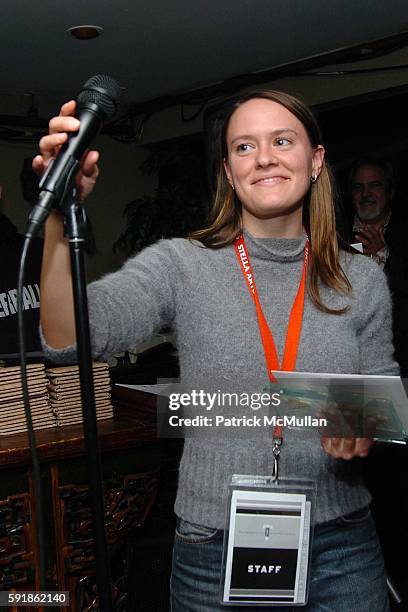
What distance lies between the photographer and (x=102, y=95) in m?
0.90

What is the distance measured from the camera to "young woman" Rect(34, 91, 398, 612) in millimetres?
1298

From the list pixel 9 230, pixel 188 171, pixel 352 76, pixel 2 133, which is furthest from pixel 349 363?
pixel 2 133

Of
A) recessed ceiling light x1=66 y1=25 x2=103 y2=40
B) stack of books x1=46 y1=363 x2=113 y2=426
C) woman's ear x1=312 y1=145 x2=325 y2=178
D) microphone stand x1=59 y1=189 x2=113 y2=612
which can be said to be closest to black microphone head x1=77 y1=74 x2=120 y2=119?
microphone stand x1=59 y1=189 x2=113 y2=612

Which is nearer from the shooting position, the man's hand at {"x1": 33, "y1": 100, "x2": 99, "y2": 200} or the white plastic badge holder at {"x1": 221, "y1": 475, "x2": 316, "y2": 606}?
the man's hand at {"x1": 33, "y1": 100, "x2": 99, "y2": 200}

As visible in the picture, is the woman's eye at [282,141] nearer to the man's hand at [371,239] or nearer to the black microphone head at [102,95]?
the black microphone head at [102,95]

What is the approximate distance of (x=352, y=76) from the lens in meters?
4.25

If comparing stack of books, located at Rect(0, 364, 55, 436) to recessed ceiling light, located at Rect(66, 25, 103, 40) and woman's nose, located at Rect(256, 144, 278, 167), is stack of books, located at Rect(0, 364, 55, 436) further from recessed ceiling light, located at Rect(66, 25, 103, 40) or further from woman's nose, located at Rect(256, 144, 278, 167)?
Result: recessed ceiling light, located at Rect(66, 25, 103, 40)

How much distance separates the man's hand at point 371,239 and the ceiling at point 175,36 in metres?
0.99

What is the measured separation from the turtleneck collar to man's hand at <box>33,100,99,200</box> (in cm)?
49

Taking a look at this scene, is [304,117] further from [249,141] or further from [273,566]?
[273,566]

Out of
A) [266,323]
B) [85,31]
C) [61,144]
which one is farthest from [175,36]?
[61,144]

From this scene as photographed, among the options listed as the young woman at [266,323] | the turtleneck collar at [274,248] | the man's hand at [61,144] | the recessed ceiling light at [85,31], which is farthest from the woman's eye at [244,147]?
the recessed ceiling light at [85,31]

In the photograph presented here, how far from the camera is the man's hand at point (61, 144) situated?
0.87 m

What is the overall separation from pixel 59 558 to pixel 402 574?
65.3 inches
